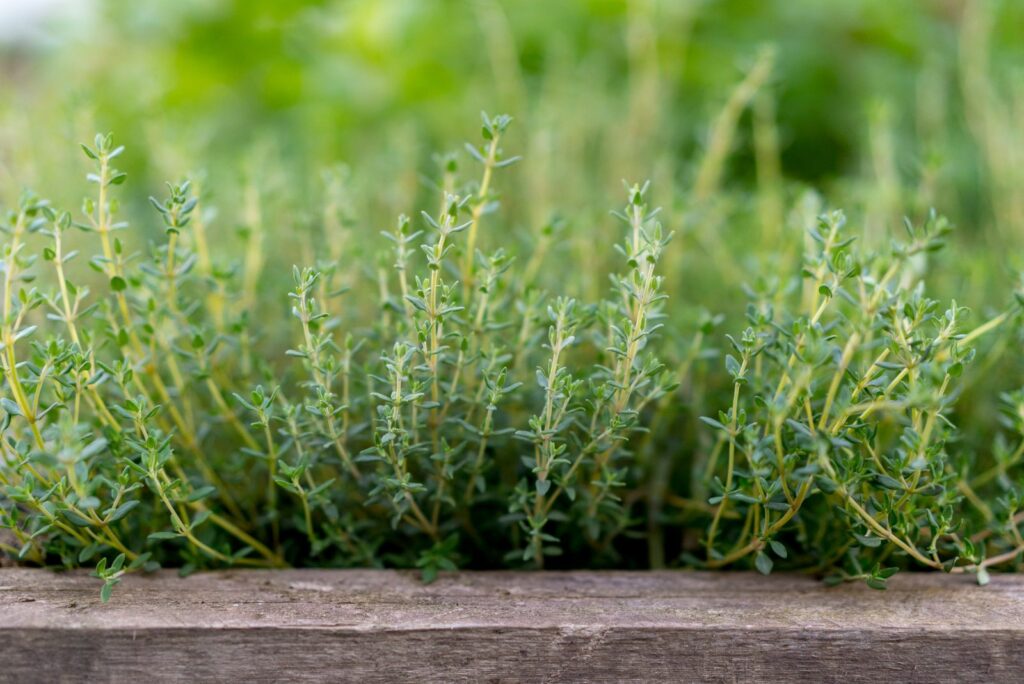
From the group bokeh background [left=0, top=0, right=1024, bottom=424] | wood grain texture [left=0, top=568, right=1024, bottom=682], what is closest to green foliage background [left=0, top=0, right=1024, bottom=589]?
bokeh background [left=0, top=0, right=1024, bottom=424]

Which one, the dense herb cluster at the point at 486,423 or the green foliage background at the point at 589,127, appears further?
the green foliage background at the point at 589,127

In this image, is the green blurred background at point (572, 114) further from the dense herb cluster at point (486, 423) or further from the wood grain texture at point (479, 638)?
the wood grain texture at point (479, 638)

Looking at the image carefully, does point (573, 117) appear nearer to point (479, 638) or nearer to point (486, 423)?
point (486, 423)

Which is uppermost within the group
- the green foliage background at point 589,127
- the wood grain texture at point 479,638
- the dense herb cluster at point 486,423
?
the green foliage background at point 589,127

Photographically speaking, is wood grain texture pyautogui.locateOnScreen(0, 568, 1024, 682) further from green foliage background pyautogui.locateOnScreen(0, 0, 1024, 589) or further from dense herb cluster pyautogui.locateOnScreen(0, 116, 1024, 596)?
green foliage background pyautogui.locateOnScreen(0, 0, 1024, 589)

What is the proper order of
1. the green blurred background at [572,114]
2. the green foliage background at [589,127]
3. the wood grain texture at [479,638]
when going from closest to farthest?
the wood grain texture at [479,638]
the green foliage background at [589,127]
the green blurred background at [572,114]

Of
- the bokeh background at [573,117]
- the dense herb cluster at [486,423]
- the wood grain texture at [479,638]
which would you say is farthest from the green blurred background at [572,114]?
the wood grain texture at [479,638]

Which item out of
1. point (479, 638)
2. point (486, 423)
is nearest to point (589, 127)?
point (486, 423)
